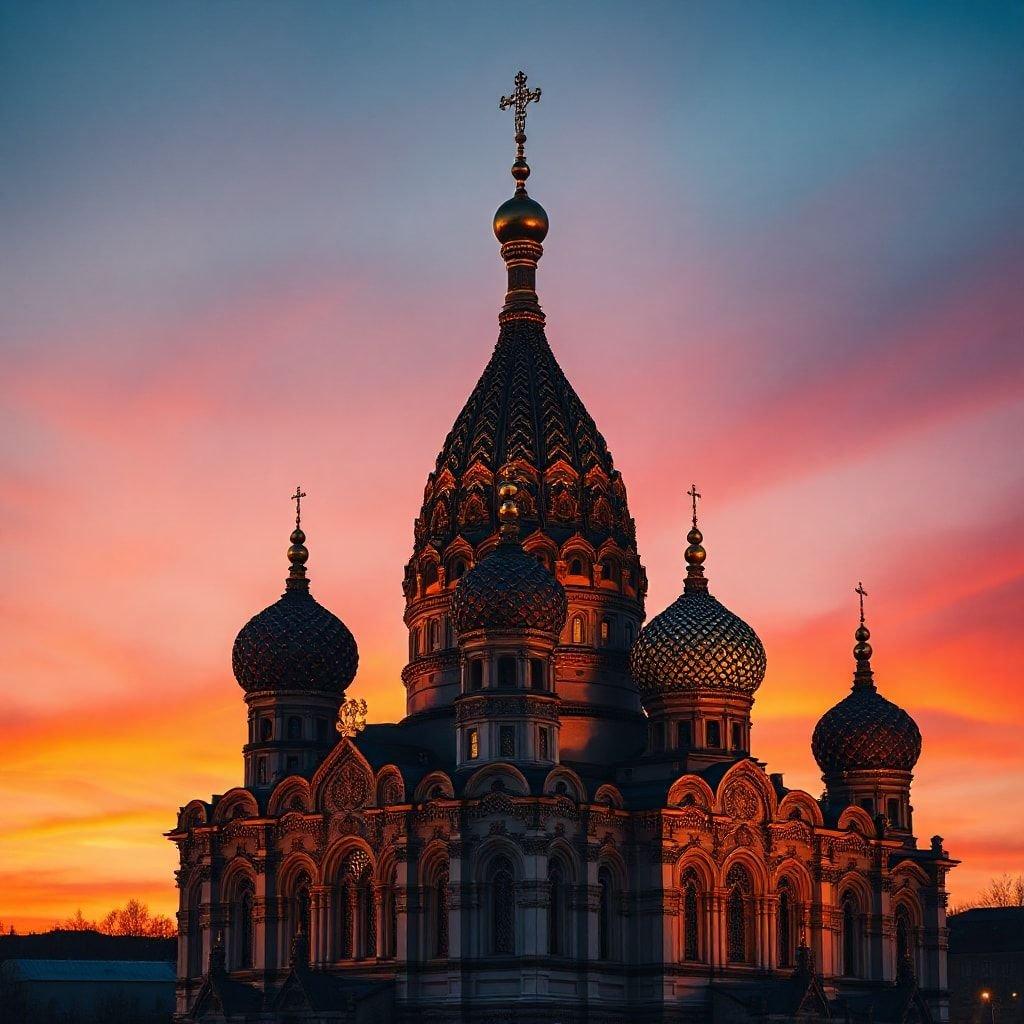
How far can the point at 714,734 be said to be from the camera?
57.1 m

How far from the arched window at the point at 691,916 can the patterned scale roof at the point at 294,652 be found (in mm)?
10951

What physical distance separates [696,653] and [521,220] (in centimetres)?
1319

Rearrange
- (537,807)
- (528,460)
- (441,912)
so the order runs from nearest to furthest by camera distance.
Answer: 1. (537,807)
2. (441,912)
3. (528,460)

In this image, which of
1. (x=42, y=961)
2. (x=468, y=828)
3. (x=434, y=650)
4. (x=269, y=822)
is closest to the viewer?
(x=468, y=828)

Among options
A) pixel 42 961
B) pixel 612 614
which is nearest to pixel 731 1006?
pixel 612 614

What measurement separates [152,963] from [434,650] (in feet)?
109

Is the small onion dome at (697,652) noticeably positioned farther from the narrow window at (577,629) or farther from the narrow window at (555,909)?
the narrow window at (555,909)

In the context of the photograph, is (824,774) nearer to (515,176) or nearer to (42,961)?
(515,176)

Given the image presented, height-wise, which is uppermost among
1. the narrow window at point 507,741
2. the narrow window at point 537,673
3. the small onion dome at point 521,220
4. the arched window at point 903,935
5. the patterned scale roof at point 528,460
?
the small onion dome at point 521,220

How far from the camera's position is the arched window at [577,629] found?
59094mm

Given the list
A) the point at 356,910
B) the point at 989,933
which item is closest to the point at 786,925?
the point at 356,910

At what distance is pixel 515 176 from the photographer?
6334 centimetres

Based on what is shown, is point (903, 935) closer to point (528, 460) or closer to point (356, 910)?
point (356, 910)

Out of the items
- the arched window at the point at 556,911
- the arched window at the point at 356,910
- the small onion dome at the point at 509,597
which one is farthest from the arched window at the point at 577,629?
the arched window at the point at 356,910
